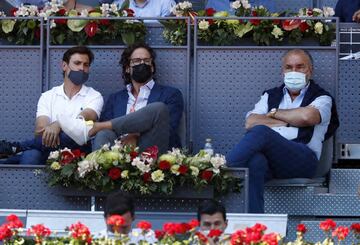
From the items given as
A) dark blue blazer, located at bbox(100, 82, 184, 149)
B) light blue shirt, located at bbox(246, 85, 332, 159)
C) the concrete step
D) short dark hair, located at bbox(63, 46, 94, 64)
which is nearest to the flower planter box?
dark blue blazer, located at bbox(100, 82, 184, 149)

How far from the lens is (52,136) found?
1177cm

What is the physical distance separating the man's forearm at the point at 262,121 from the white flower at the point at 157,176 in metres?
1.36

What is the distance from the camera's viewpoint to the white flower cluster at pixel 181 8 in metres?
13.0

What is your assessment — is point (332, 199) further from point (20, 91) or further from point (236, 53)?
point (20, 91)

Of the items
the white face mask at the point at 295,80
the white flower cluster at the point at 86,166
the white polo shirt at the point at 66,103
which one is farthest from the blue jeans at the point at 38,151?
the white face mask at the point at 295,80

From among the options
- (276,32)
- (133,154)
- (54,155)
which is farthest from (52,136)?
(276,32)

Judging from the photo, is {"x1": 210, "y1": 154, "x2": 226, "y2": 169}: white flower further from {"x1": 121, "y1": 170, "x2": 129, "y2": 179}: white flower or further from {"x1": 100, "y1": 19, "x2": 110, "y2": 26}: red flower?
{"x1": 100, "y1": 19, "x2": 110, "y2": 26}: red flower

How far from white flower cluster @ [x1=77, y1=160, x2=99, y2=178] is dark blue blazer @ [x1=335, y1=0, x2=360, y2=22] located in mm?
3650

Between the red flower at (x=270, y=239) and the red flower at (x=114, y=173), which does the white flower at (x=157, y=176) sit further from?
the red flower at (x=270, y=239)

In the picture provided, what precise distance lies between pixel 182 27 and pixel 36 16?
137 centimetres

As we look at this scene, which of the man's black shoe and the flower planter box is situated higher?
the man's black shoe

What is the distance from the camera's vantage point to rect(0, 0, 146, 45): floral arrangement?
42.5 feet

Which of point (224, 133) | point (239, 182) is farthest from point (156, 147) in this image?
point (224, 133)

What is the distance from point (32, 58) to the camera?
13047 millimetres
